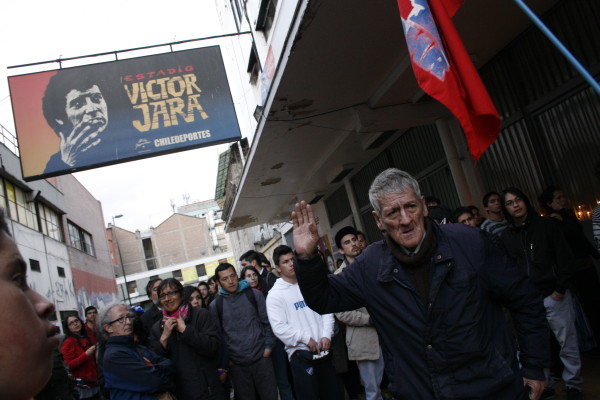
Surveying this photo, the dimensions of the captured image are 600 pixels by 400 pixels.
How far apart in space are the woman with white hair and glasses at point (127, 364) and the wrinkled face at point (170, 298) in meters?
0.52

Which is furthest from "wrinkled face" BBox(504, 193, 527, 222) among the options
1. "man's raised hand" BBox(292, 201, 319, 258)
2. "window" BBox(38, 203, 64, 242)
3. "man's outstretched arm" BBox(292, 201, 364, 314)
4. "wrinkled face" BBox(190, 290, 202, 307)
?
"window" BBox(38, 203, 64, 242)

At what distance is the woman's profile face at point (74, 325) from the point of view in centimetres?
752

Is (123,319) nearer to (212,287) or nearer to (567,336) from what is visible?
(567,336)

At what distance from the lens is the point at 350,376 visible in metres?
5.93

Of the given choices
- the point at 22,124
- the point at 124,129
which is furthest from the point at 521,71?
the point at 22,124

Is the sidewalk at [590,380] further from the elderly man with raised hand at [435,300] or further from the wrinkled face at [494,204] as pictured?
the elderly man with raised hand at [435,300]

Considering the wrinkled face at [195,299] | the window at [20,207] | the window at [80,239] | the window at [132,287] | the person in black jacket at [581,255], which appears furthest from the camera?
the window at [132,287]

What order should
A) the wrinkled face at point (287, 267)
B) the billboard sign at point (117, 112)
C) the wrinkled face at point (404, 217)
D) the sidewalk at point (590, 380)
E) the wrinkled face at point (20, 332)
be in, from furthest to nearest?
the billboard sign at point (117, 112), the wrinkled face at point (287, 267), the sidewalk at point (590, 380), the wrinkled face at point (404, 217), the wrinkled face at point (20, 332)

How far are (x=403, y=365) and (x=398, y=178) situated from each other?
1030 mm

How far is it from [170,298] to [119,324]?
2.40ft

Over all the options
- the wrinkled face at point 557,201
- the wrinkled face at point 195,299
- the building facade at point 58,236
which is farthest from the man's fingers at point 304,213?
the building facade at point 58,236

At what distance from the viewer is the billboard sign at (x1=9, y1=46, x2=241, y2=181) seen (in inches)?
296

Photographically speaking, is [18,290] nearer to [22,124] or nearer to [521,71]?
[521,71]

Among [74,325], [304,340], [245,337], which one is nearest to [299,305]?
[304,340]
